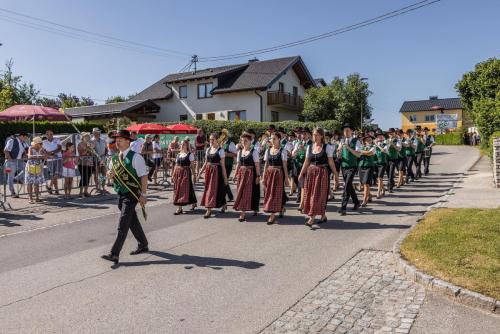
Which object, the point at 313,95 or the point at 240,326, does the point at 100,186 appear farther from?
the point at 313,95

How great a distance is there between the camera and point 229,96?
1665 inches

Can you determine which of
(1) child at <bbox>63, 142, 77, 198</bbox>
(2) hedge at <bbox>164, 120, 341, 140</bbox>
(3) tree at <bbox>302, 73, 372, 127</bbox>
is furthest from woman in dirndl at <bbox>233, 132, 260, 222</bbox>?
(3) tree at <bbox>302, 73, 372, 127</bbox>

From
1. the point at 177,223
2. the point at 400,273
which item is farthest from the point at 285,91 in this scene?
the point at 400,273

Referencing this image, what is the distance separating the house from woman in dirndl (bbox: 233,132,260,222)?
29.8 meters

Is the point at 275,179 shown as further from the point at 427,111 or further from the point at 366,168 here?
the point at 427,111

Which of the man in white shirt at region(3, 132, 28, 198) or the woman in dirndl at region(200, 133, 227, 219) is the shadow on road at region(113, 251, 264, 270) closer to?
the woman in dirndl at region(200, 133, 227, 219)

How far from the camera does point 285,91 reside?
43156 millimetres

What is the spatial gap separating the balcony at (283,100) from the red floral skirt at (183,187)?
30.3 m

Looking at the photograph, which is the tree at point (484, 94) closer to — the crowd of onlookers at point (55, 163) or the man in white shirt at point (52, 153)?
the crowd of onlookers at point (55, 163)

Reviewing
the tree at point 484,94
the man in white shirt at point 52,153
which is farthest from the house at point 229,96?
the man in white shirt at point 52,153

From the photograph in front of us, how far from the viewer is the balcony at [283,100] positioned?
40312 mm

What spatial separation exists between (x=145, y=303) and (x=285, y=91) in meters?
39.2

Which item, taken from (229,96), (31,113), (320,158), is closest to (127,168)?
(320,158)

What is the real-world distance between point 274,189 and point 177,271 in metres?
3.86
